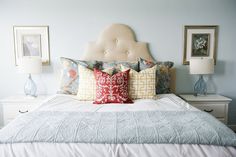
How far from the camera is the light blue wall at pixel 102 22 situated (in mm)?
3020

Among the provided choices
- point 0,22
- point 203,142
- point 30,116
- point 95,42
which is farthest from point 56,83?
point 203,142

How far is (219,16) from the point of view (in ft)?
10.1

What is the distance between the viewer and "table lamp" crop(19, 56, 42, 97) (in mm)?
2781

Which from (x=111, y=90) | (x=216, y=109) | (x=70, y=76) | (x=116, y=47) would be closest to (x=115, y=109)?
(x=111, y=90)

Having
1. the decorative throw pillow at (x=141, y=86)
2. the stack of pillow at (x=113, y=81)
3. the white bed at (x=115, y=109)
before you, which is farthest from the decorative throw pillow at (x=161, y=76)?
the decorative throw pillow at (x=141, y=86)

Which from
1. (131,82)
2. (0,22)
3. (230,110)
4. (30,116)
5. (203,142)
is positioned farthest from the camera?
(230,110)

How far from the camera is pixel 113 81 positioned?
2.24 metres

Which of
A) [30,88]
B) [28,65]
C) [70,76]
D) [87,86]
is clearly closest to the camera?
[87,86]

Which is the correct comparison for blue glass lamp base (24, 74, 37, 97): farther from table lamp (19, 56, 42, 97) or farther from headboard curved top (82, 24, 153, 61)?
headboard curved top (82, 24, 153, 61)

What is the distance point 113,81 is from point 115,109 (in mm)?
388

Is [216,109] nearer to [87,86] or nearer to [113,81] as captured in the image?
[113,81]

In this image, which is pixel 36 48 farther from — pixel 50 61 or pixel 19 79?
pixel 19 79

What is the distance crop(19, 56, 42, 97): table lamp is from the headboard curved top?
0.62 metres

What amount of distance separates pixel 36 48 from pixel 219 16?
2.67 m
